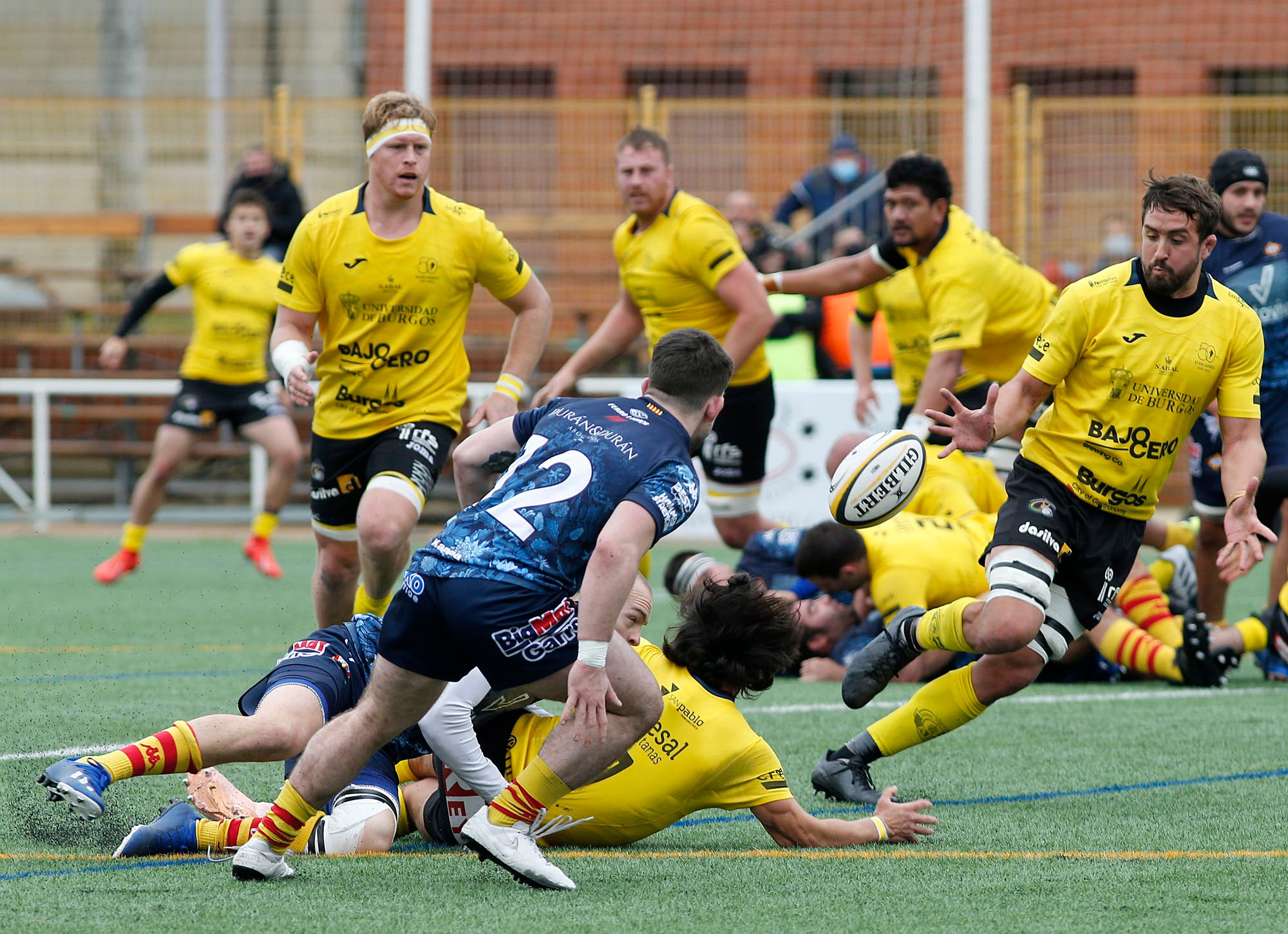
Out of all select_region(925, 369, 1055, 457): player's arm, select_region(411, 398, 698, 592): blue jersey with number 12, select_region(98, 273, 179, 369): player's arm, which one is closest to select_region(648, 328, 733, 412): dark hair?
select_region(411, 398, 698, 592): blue jersey with number 12

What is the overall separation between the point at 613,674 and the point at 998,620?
1519 millimetres

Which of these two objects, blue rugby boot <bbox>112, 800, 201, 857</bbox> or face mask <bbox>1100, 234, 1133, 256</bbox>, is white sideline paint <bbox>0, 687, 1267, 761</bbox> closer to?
blue rugby boot <bbox>112, 800, 201, 857</bbox>

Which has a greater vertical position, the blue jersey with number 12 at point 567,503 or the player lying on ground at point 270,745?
the blue jersey with number 12 at point 567,503

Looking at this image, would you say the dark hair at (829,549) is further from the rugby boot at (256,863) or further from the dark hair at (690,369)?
the rugby boot at (256,863)

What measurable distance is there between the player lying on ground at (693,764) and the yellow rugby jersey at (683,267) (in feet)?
12.0

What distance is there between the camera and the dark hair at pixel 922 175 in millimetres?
7449

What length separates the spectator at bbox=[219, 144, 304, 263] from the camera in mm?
14008

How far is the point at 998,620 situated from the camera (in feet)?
15.9

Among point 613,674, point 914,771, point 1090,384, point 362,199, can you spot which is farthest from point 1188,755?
point 362,199

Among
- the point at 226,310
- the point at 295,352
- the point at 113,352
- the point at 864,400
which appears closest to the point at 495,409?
the point at 295,352

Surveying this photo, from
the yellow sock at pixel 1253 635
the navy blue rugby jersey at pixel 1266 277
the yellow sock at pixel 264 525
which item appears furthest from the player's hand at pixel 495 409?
the yellow sock at pixel 264 525

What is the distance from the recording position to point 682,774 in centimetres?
421

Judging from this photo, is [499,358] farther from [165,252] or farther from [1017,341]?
[1017,341]

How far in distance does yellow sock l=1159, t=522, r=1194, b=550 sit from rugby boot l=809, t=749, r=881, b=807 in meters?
4.02
